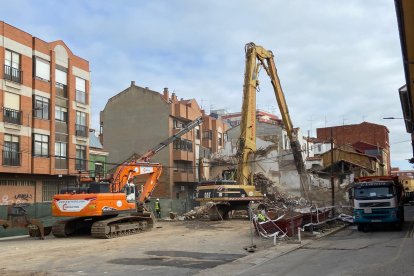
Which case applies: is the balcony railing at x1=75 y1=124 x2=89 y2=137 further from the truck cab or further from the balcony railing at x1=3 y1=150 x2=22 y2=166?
the truck cab

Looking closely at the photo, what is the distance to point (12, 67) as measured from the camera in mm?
37125

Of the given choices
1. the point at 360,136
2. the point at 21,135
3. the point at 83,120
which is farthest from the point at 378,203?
the point at 360,136

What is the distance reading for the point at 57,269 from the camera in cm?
1448

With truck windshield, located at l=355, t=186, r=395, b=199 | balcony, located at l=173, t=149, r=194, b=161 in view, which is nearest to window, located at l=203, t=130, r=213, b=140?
balcony, located at l=173, t=149, r=194, b=161

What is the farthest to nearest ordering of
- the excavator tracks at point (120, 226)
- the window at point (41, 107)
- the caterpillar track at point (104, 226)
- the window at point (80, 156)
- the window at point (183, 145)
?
1. the window at point (183, 145)
2. the window at point (80, 156)
3. the window at point (41, 107)
4. the caterpillar track at point (104, 226)
5. the excavator tracks at point (120, 226)

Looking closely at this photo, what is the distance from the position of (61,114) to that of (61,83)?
271 cm

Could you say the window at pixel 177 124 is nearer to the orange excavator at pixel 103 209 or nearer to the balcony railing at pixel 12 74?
the balcony railing at pixel 12 74

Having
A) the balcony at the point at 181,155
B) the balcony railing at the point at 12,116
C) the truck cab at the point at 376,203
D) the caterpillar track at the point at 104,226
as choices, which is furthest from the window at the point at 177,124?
the truck cab at the point at 376,203

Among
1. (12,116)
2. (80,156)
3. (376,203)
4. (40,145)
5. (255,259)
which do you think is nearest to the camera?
(255,259)

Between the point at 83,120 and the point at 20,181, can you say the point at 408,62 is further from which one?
the point at 83,120

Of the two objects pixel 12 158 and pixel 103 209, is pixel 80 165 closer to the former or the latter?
pixel 12 158

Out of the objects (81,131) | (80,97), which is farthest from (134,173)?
(80,97)

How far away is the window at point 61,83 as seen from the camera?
42.2 metres

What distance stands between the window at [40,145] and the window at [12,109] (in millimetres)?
2188
